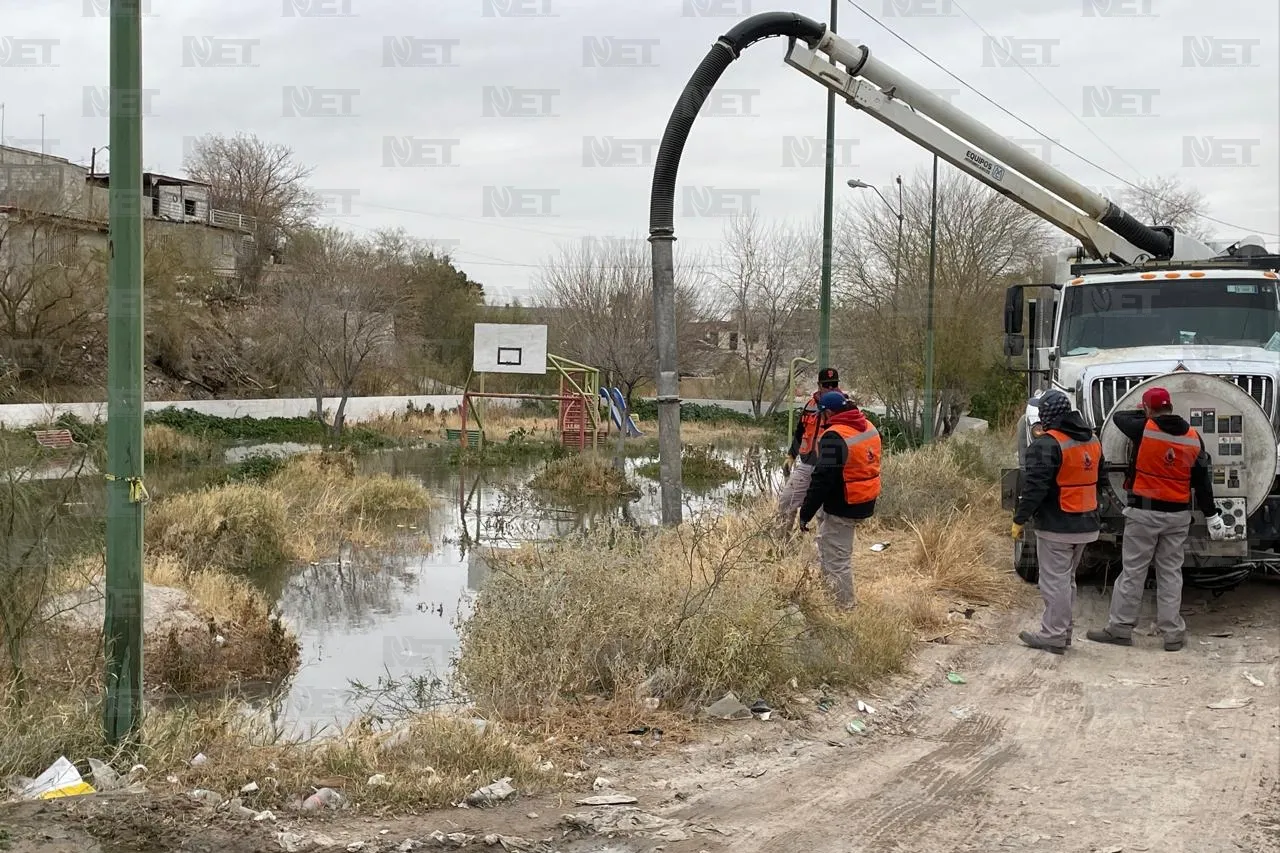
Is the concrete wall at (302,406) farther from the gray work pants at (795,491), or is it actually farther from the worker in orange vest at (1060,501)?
the worker in orange vest at (1060,501)

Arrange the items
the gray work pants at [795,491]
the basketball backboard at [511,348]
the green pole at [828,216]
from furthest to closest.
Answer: the basketball backboard at [511,348]
the green pole at [828,216]
the gray work pants at [795,491]

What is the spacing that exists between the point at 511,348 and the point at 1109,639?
26060 mm

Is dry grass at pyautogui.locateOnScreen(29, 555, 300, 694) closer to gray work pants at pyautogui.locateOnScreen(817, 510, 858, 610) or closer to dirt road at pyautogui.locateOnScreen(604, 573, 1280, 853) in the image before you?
dirt road at pyautogui.locateOnScreen(604, 573, 1280, 853)

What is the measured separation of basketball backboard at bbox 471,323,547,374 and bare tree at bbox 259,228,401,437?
3.53 metres

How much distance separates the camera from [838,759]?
19.9ft

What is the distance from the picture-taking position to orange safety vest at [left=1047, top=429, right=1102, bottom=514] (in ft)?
27.4

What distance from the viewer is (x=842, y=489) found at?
8609 millimetres

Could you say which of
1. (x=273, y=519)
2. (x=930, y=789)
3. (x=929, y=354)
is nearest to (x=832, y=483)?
(x=930, y=789)

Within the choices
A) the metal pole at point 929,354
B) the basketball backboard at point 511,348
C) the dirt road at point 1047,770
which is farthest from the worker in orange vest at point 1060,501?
the basketball backboard at point 511,348

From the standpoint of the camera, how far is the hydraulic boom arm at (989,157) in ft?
40.9

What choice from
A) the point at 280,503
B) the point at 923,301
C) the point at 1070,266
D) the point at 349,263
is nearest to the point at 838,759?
the point at 1070,266

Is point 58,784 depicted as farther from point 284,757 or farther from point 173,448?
point 173,448

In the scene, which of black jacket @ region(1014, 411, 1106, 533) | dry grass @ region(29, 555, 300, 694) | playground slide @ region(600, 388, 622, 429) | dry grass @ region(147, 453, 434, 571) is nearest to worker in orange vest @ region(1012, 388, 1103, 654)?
black jacket @ region(1014, 411, 1106, 533)

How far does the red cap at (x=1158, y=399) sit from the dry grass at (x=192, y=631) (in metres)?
6.81
